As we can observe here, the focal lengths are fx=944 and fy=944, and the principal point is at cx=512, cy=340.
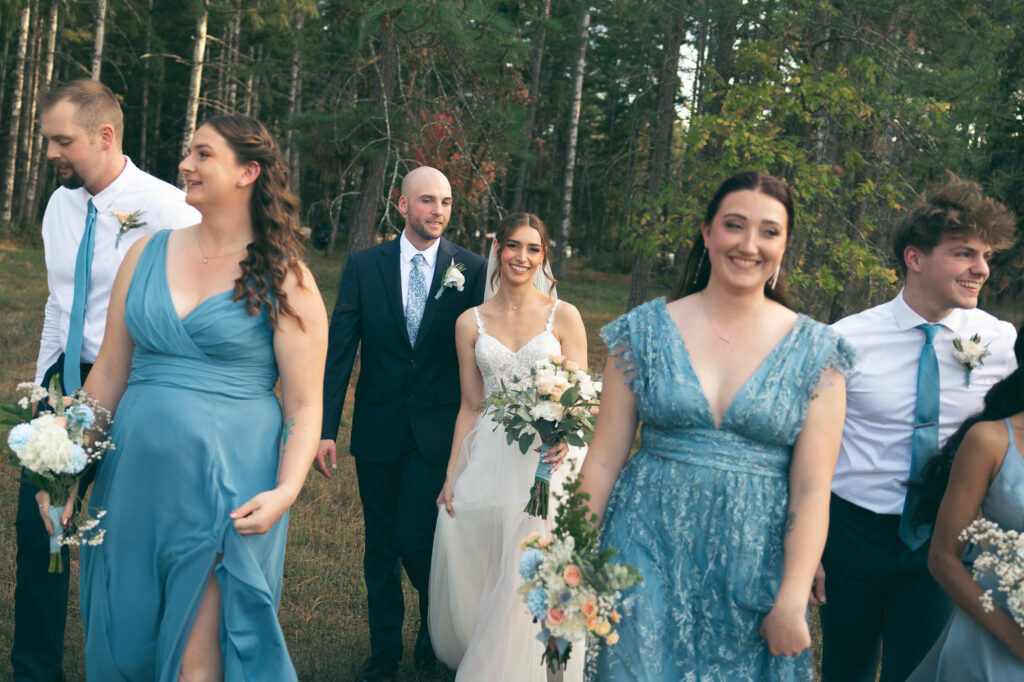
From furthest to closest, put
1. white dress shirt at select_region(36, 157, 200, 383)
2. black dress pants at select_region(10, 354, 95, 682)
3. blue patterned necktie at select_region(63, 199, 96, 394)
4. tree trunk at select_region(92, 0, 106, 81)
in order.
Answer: tree trunk at select_region(92, 0, 106, 81) < black dress pants at select_region(10, 354, 95, 682) < white dress shirt at select_region(36, 157, 200, 383) < blue patterned necktie at select_region(63, 199, 96, 394)

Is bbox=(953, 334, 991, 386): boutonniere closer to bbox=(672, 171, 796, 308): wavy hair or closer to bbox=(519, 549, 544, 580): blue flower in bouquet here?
bbox=(672, 171, 796, 308): wavy hair

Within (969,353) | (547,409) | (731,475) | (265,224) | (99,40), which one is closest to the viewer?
(731,475)

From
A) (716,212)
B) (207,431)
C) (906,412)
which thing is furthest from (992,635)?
(207,431)

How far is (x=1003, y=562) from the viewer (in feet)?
9.44

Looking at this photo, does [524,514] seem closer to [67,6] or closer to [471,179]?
[471,179]

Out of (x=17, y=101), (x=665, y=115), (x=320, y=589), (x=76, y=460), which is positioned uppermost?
(x=17, y=101)

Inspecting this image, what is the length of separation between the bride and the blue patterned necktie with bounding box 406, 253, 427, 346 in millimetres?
284

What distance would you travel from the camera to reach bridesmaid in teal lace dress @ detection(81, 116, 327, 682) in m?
3.38

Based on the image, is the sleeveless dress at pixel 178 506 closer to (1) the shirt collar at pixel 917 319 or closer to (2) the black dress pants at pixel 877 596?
(2) the black dress pants at pixel 877 596

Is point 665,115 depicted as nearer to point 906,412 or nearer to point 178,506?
point 906,412

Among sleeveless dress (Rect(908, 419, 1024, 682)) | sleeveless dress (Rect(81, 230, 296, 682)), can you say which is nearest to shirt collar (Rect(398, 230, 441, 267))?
sleeveless dress (Rect(81, 230, 296, 682))

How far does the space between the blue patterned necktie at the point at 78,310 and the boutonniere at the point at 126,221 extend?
4.6 inches

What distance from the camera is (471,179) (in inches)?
615

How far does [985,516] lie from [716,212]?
1.36 metres
